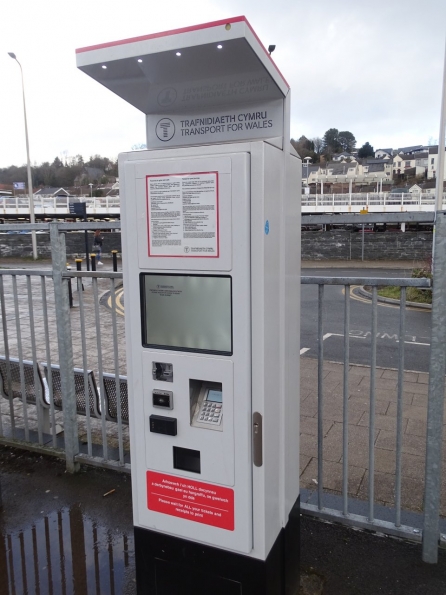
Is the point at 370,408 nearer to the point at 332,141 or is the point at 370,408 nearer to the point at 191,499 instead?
the point at 191,499

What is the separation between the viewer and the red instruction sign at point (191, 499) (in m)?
2.06

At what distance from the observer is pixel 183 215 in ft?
6.40

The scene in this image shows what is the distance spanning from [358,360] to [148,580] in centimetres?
603

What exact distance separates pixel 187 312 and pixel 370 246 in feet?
91.9

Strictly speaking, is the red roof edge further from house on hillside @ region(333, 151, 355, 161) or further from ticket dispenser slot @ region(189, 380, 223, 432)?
house on hillside @ region(333, 151, 355, 161)

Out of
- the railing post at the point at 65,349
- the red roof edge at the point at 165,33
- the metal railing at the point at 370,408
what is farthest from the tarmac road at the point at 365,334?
the red roof edge at the point at 165,33

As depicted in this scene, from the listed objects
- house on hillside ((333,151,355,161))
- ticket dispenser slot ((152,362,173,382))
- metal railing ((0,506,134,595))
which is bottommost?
metal railing ((0,506,134,595))

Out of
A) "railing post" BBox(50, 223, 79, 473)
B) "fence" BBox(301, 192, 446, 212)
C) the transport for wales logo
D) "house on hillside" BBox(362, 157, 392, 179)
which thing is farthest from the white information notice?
"house on hillside" BBox(362, 157, 392, 179)

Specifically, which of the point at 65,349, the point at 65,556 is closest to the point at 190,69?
the point at 65,349

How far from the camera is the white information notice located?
190cm

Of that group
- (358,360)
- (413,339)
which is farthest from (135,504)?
(413,339)

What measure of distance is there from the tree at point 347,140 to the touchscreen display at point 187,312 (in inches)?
4721

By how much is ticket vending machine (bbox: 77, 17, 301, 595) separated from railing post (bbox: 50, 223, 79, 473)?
1.42m

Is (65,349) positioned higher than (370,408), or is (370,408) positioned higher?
(65,349)
